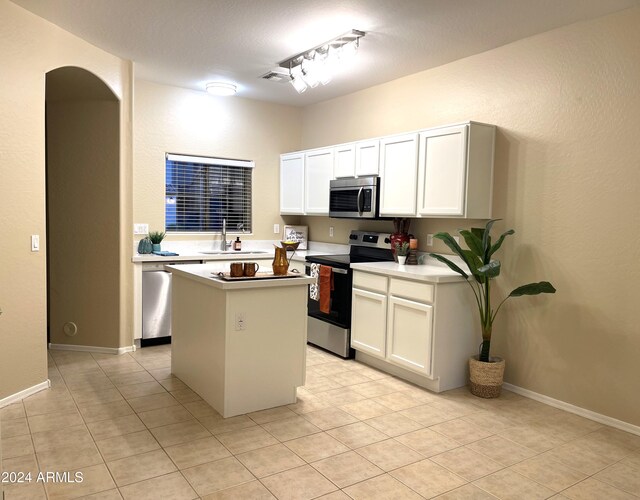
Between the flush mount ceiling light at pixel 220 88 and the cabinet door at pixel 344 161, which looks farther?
the flush mount ceiling light at pixel 220 88

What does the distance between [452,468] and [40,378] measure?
2939 mm

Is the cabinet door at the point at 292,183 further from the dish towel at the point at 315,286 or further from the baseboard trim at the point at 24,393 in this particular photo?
the baseboard trim at the point at 24,393

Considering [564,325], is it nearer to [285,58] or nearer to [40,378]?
[285,58]

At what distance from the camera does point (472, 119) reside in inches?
165

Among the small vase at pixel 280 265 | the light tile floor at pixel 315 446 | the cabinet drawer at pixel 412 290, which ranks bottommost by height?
the light tile floor at pixel 315 446

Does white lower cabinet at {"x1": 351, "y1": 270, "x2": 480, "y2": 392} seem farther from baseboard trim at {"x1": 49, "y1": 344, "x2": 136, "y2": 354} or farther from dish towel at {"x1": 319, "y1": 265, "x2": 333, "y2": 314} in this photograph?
baseboard trim at {"x1": 49, "y1": 344, "x2": 136, "y2": 354}

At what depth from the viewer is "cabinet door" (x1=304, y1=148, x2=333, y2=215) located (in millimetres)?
5375

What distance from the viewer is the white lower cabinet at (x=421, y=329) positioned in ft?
12.3

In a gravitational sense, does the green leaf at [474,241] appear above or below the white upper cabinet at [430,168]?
below

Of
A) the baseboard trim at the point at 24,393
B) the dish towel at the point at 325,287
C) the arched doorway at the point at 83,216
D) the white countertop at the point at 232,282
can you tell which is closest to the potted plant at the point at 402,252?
the dish towel at the point at 325,287

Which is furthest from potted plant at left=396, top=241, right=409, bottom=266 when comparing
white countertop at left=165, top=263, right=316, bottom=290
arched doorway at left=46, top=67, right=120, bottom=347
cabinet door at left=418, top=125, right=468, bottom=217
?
arched doorway at left=46, top=67, right=120, bottom=347

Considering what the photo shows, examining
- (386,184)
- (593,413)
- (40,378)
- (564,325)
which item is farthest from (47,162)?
(593,413)

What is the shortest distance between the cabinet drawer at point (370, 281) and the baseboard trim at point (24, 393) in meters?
2.57

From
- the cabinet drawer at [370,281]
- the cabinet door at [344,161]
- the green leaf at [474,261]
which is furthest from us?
the cabinet door at [344,161]
